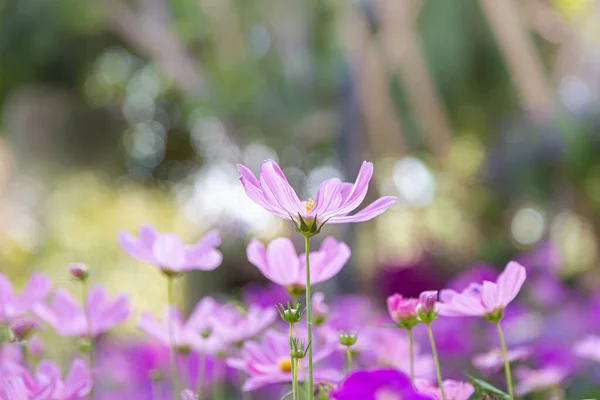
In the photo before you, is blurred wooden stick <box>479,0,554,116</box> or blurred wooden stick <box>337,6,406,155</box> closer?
blurred wooden stick <box>337,6,406,155</box>

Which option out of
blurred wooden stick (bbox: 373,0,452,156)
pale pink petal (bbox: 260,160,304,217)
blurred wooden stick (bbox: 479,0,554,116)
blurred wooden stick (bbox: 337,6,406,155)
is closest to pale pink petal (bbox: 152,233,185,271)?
pale pink petal (bbox: 260,160,304,217)

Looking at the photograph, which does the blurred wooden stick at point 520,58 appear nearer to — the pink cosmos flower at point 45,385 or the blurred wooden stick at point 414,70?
the blurred wooden stick at point 414,70

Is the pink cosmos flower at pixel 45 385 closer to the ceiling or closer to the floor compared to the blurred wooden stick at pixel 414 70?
closer to the floor

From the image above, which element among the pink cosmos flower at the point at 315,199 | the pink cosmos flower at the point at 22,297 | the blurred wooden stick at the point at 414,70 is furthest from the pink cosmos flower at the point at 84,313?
the blurred wooden stick at the point at 414,70

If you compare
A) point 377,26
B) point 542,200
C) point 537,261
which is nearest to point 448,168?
point 542,200

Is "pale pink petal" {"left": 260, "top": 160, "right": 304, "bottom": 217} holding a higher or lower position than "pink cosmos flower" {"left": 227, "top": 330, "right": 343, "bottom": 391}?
higher

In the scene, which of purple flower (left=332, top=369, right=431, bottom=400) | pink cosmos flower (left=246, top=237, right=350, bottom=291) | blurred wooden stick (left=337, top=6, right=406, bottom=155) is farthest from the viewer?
blurred wooden stick (left=337, top=6, right=406, bottom=155)

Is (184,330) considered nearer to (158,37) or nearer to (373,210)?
(373,210)

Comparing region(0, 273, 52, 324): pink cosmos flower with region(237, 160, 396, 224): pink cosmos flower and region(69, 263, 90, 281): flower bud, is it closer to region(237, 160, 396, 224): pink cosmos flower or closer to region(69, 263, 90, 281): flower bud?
region(69, 263, 90, 281): flower bud
